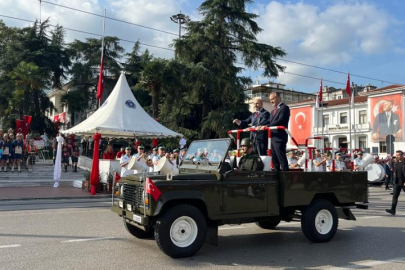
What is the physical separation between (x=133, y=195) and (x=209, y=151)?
5.03 ft

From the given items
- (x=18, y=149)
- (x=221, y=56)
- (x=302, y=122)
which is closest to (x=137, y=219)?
(x=18, y=149)

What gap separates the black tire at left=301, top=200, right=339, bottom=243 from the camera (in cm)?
721

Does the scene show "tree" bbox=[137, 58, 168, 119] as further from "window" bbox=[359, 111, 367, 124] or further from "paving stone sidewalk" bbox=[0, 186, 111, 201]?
"window" bbox=[359, 111, 367, 124]

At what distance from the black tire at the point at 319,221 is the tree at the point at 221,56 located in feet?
74.6

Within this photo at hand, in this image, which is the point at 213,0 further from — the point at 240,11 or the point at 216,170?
the point at 216,170

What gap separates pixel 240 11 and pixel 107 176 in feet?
65.7

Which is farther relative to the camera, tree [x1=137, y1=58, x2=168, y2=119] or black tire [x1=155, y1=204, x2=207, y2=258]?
tree [x1=137, y1=58, x2=168, y2=119]

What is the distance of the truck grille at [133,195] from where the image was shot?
6.12m

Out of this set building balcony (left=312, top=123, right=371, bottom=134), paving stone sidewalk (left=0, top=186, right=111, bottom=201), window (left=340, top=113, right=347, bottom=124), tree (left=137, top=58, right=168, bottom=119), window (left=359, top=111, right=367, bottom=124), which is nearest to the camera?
paving stone sidewalk (left=0, top=186, right=111, bottom=201)

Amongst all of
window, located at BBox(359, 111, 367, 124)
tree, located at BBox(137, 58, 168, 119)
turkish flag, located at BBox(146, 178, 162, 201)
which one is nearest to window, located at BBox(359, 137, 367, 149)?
window, located at BBox(359, 111, 367, 124)

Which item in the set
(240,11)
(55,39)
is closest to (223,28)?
(240,11)

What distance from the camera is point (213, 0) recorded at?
30891mm

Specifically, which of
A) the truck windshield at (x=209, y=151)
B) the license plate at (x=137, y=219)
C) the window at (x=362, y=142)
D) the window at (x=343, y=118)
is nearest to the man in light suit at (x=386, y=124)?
the window at (x=362, y=142)

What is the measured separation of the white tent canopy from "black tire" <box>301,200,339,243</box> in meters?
10.8
